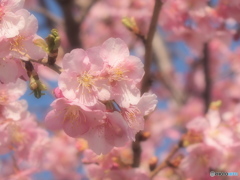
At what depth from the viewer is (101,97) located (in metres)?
1.08

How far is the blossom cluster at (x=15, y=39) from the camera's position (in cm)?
109

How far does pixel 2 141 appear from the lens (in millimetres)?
1392

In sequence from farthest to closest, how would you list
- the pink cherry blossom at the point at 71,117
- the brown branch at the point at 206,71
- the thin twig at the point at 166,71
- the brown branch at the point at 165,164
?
the thin twig at the point at 166,71
the brown branch at the point at 206,71
the brown branch at the point at 165,164
the pink cherry blossom at the point at 71,117

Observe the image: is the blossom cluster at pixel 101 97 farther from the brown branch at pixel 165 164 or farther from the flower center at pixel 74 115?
the brown branch at pixel 165 164

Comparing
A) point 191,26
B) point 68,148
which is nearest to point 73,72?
point 191,26

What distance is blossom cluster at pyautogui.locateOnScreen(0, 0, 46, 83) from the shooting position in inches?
42.9

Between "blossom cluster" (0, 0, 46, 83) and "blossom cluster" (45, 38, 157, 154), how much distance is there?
120 mm

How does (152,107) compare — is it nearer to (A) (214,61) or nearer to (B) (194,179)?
(B) (194,179)

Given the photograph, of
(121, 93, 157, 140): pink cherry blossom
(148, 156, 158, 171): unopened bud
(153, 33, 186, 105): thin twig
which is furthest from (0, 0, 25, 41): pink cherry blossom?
(153, 33, 186, 105): thin twig

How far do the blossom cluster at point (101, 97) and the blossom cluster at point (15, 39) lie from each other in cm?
12

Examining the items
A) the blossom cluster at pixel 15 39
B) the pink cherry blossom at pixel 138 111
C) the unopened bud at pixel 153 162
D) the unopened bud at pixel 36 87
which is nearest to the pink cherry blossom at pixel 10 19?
the blossom cluster at pixel 15 39

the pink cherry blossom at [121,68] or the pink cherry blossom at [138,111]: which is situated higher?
the pink cherry blossom at [121,68]

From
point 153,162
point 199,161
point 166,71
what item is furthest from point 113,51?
point 166,71

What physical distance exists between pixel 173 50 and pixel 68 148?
2.20 meters
